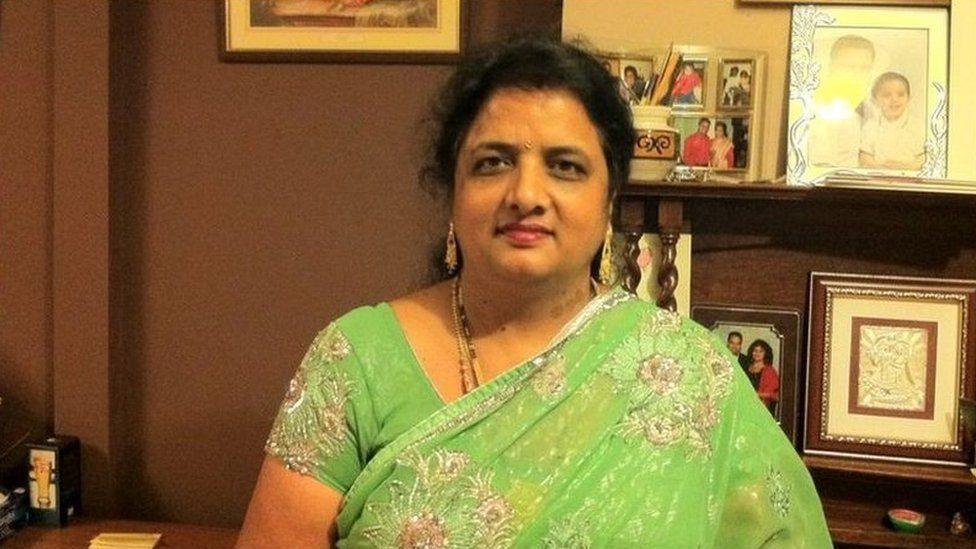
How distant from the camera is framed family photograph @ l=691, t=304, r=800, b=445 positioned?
5.81ft

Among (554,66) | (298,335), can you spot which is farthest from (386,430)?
(298,335)

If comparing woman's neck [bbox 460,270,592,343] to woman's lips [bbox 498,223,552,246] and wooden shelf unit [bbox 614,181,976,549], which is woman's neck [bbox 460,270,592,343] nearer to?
woman's lips [bbox 498,223,552,246]

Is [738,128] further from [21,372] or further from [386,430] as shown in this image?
[21,372]

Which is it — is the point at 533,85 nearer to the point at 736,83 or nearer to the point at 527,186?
the point at 527,186

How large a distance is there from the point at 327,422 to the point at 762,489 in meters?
0.60

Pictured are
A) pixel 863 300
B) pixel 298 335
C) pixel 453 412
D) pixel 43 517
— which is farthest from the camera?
pixel 298 335

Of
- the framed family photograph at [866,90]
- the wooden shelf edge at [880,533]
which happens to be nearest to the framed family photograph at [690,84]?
the framed family photograph at [866,90]

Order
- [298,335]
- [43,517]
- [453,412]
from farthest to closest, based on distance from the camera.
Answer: [298,335] < [43,517] < [453,412]

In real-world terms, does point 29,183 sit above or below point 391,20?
below

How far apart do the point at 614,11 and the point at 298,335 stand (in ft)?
3.21

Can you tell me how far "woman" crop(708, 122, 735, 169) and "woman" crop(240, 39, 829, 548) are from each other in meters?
0.46

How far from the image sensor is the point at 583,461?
47.0 inches

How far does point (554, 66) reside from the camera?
1275 millimetres

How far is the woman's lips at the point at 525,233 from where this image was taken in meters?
1.21
